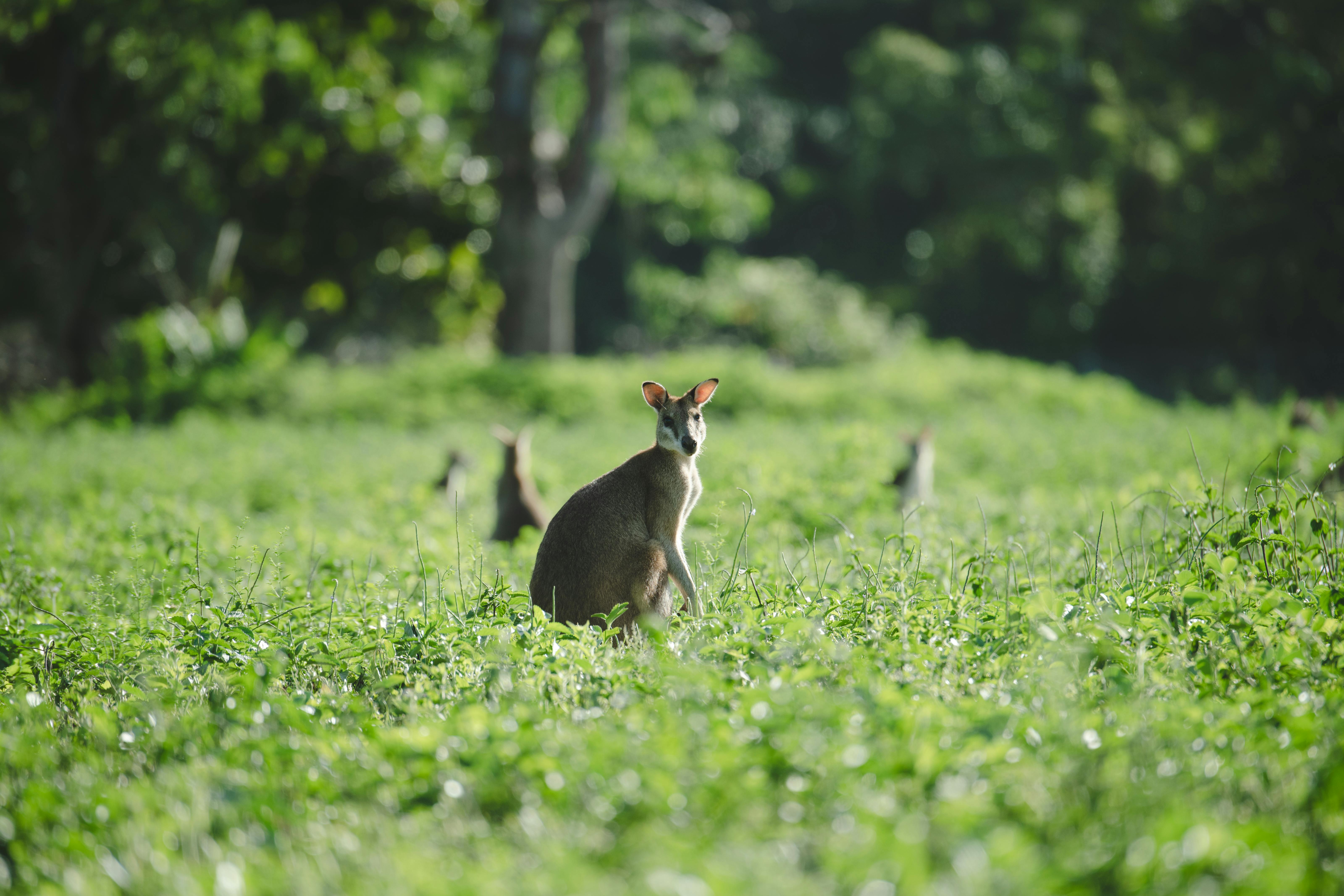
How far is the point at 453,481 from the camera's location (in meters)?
9.26

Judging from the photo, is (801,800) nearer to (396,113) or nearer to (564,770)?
(564,770)

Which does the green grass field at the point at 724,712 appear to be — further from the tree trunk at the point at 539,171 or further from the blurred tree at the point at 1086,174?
the blurred tree at the point at 1086,174

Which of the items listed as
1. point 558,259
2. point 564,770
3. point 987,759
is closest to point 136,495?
point 564,770

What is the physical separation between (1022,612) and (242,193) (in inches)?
764

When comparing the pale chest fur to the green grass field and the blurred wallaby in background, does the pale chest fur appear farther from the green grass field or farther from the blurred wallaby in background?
the blurred wallaby in background

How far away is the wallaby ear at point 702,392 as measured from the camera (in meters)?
4.78

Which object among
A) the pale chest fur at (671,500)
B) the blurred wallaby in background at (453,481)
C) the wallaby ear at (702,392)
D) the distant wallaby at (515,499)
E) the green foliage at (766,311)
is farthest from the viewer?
the green foliage at (766,311)

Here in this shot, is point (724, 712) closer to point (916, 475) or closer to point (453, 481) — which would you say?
point (916, 475)

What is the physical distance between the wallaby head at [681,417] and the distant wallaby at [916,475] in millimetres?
3936

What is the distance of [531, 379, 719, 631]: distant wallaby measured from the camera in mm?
4418

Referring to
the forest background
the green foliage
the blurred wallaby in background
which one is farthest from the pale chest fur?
the green foliage

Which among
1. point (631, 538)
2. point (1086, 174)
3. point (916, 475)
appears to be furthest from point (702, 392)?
point (1086, 174)

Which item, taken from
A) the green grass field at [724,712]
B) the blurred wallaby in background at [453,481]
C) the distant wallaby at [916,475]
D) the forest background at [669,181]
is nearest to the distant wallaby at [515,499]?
the green grass field at [724,712]

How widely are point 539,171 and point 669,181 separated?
265cm
